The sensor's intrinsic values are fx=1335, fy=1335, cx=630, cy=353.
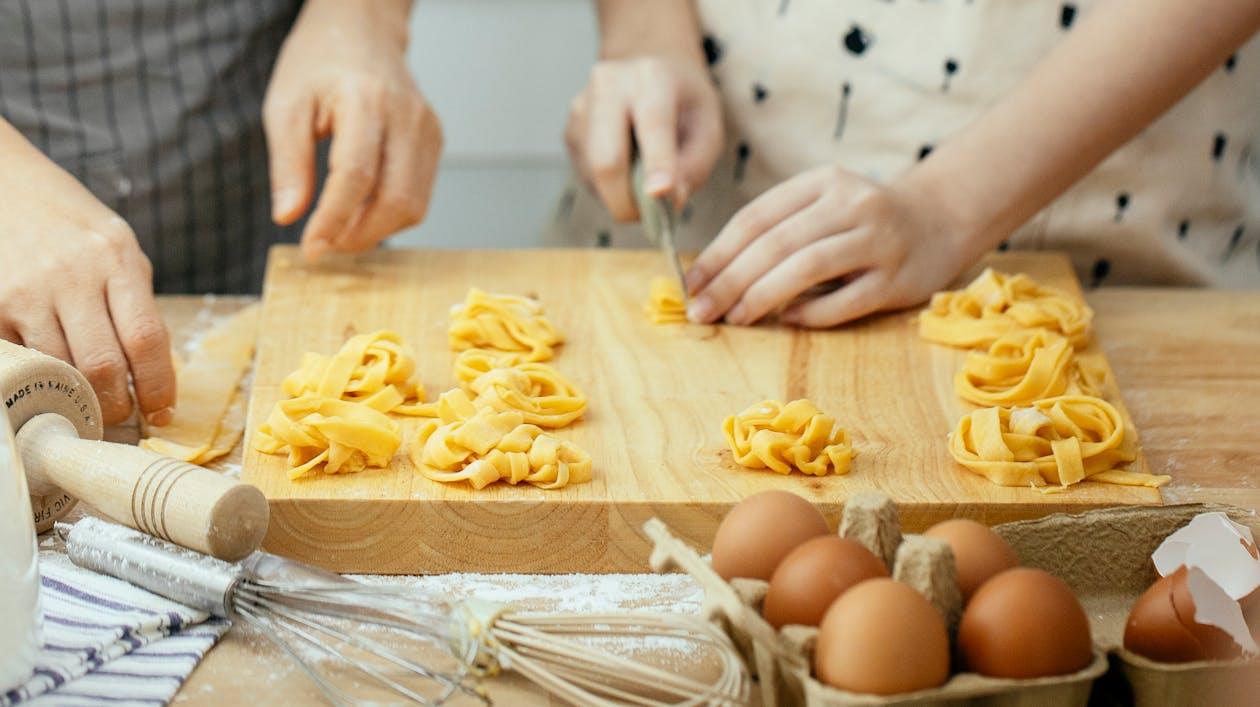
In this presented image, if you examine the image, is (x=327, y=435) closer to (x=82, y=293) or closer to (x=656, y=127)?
(x=82, y=293)

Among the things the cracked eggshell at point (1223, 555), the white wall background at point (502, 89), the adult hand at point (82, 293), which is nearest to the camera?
the cracked eggshell at point (1223, 555)

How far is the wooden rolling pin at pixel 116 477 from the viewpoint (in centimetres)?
91

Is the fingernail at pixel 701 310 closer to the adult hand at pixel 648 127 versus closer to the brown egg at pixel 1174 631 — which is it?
the adult hand at pixel 648 127

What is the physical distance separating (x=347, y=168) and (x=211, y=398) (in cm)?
32

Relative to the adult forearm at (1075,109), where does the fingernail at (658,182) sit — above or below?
below

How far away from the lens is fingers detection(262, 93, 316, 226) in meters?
1.52

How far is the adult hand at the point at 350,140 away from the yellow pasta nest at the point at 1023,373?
→ 2.20 feet

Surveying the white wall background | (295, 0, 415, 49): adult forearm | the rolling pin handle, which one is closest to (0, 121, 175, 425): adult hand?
the rolling pin handle

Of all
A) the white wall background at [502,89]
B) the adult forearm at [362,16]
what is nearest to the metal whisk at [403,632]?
the adult forearm at [362,16]

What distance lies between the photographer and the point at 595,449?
1.17 meters

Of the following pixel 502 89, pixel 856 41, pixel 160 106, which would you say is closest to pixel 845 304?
pixel 856 41

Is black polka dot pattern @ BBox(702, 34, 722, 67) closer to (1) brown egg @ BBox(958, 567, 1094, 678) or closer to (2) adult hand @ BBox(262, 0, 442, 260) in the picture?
(2) adult hand @ BBox(262, 0, 442, 260)

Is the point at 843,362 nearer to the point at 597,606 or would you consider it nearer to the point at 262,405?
the point at 597,606

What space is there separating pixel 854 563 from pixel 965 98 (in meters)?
1.02
